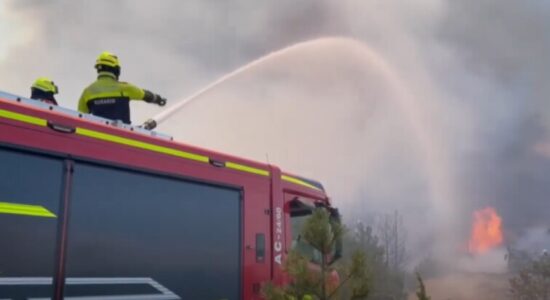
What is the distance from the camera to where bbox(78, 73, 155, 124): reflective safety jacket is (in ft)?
22.0

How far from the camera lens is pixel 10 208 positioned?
15.3ft

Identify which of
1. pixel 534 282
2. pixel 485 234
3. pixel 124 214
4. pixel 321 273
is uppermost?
pixel 485 234

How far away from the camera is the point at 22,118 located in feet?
16.1

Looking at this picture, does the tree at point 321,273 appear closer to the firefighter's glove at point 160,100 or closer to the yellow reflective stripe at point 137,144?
the yellow reflective stripe at point 137,144

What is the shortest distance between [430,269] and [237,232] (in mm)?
17740

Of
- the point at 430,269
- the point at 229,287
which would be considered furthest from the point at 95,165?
the point at 430,269

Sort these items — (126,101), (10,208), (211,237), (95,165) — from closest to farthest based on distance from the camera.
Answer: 1. (10,208)
2. (95,165)
3. (211,237)
4. (126,101)

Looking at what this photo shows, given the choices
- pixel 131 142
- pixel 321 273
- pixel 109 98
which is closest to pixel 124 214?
pixel 131 142

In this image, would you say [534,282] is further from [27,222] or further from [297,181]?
[27,222]

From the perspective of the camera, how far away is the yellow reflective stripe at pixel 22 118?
481cm

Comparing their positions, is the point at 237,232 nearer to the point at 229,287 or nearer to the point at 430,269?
the point at 229,287

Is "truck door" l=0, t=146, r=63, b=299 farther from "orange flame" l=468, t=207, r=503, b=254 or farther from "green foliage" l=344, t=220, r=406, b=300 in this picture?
"orange flame" l=468, t=207, r=503, b=254

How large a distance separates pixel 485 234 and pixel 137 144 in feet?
65.8

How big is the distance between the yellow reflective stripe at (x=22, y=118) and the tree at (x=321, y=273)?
2303 mm
